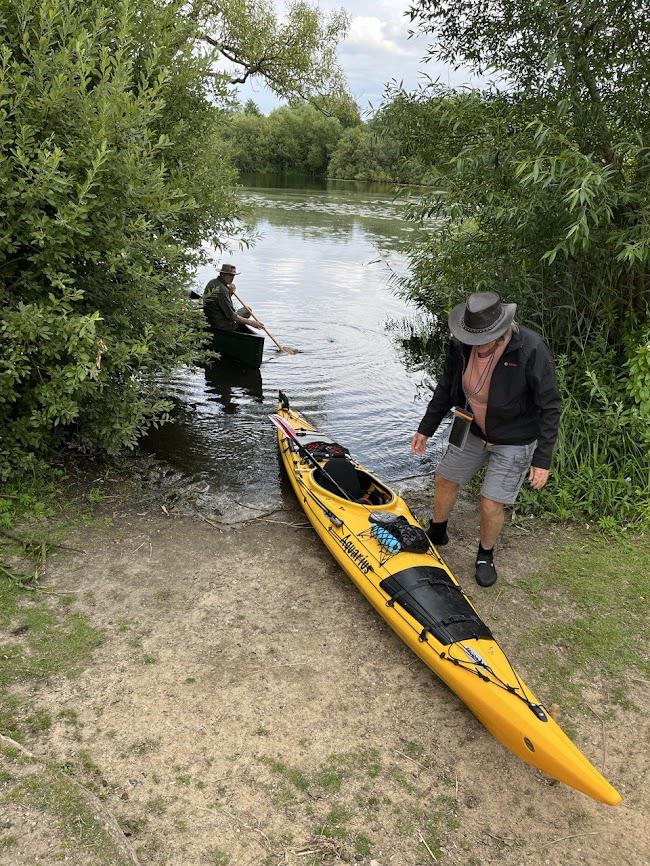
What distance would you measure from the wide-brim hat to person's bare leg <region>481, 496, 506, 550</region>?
114 cm

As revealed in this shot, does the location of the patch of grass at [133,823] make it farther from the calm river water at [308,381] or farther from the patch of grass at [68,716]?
the calm river water at [308,381]

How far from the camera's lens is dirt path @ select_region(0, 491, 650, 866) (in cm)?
254

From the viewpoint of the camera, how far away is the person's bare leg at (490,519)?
13.8ft

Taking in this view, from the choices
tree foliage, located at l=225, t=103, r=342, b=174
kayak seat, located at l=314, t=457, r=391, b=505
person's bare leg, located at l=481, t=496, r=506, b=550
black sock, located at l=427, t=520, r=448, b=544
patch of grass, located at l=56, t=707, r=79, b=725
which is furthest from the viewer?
tree foliage, located at l=225, t=103, r=342, b=174

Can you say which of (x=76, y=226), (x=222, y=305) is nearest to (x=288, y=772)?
(x=76, y=226)

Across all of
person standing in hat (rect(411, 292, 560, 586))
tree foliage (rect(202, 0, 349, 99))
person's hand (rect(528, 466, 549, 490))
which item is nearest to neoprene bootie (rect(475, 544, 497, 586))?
person standing in hat (rect(411, 292, 560, 586))

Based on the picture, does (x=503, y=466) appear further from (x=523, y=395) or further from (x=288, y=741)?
(x=288, y=741)

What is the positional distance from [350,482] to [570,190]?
107 inches

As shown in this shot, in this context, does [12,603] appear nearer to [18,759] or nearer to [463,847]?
[18,759]

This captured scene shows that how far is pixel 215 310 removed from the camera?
9.25 metres

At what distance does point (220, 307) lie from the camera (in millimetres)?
9211

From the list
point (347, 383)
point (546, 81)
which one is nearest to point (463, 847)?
point (546, 81)

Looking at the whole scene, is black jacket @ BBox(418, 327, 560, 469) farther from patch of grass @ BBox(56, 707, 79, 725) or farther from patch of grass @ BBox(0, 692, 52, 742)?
patch of grass @ BBox(0, 692, 52, 742)

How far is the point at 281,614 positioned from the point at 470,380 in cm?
197
